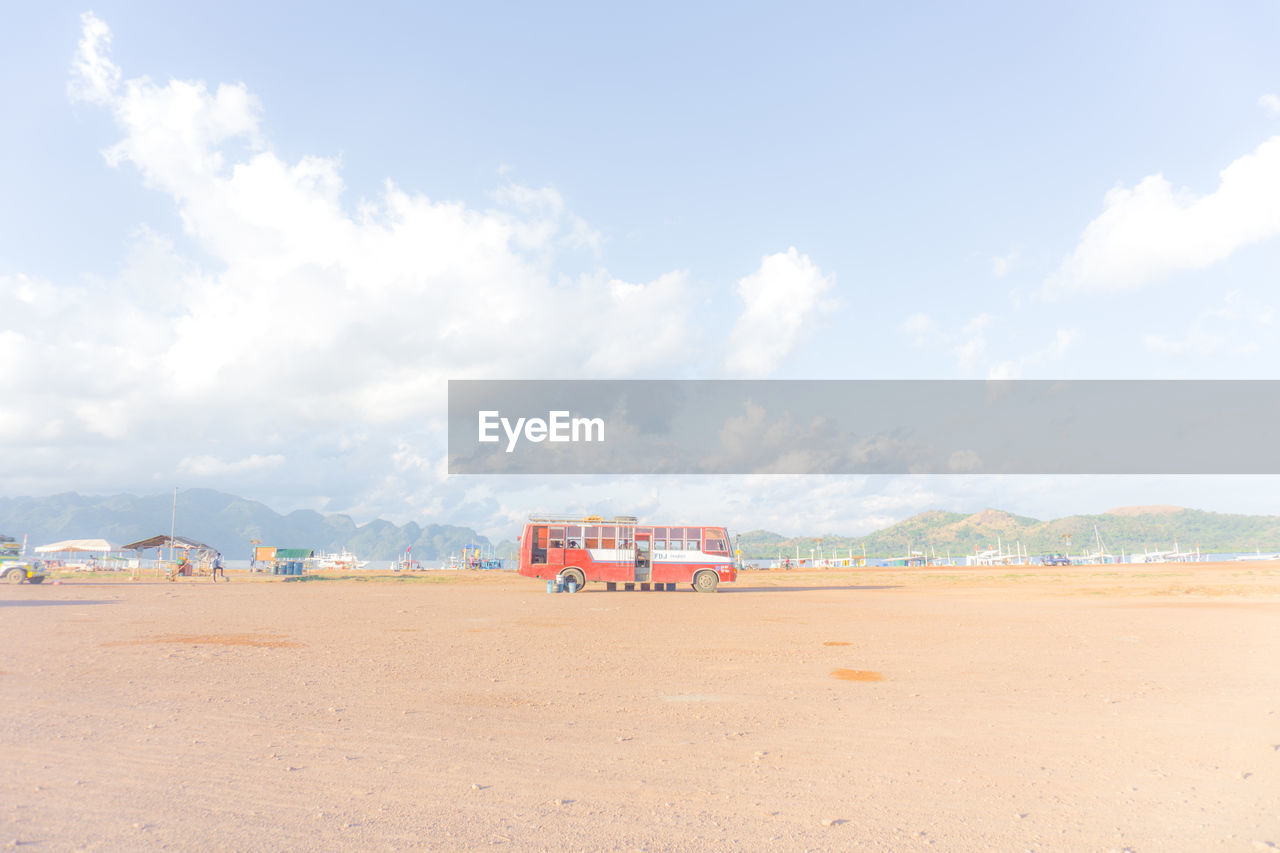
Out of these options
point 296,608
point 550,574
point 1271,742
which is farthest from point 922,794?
point 550,574

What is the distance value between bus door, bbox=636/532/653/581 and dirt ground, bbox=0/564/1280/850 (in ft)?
72.8

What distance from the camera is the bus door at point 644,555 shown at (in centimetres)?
3709

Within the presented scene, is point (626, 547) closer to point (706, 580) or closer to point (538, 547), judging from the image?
point (538, 547)

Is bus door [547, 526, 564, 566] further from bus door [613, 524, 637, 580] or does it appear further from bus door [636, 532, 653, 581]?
bus door [636, 532, 653, 581]

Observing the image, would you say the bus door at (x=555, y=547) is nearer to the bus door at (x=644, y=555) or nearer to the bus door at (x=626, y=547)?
the bus door at (x=626, y=547)

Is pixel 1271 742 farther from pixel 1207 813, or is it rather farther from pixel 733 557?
pixel 733 557

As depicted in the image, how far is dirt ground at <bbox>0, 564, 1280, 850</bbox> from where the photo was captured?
4992 mm

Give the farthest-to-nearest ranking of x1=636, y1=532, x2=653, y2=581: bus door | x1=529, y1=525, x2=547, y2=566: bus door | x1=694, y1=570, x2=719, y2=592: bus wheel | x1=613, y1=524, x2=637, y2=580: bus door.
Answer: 1. x1=694, y1=570, x2=719, y2=592: bus wheel
2. x1=636, y1=532, x2=653, y2=581: bus door
3. x1=613, y1=524, x2=637, y2=580: bus door
4. x1=529, y1=525, x2=547, y2=566: bus door

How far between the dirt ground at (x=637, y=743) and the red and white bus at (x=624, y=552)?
2045 centimetres

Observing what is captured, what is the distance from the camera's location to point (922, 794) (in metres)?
5.77

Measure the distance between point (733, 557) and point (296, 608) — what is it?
2167 centimetres

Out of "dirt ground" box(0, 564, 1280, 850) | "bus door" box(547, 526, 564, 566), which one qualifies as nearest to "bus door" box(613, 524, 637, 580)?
"bus door" box(547, 526, 564, 566)

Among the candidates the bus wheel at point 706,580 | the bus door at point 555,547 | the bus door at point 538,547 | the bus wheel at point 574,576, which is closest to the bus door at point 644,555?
the bus wheel at point 706,580

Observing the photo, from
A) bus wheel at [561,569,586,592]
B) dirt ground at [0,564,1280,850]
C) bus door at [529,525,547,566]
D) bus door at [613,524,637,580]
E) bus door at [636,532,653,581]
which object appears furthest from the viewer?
bus door at [636,532,653,581]
